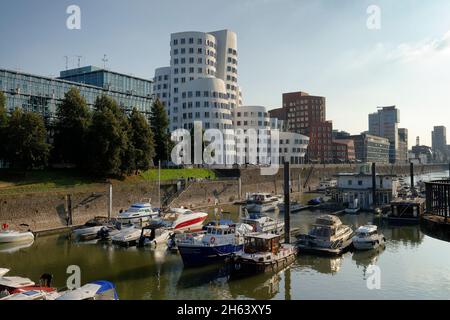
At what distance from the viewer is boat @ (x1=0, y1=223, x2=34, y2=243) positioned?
136 feet

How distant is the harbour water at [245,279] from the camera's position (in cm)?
2762

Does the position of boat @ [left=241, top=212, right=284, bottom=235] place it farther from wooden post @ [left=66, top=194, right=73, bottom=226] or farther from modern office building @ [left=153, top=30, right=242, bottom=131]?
modern office building @ [left=153, top=30, right=242, bottom=131]

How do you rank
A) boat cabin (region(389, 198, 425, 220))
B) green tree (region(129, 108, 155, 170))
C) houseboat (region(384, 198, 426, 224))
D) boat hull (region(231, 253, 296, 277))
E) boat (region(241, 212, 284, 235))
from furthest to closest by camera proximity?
1. green tree (region(129, 108, 155, 170))
2. boat cabin (region(389, 198, 425, 220))
3. houseboat (region(384, 198, 426, 224))
4. boat (region(241, 212, 284, 235))
5. boat hull (region(231, 253, 296, 277))

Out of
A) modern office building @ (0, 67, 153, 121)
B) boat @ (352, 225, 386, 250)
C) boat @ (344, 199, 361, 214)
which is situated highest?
modern office building @ (0, 67, 153, 121)

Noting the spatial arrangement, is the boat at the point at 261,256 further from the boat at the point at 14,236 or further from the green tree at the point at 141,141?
the green tree at the point at 141,141

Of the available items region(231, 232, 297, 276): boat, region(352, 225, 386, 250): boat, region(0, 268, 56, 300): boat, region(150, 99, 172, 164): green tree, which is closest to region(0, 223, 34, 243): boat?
region(0, 268, 56, 300): boat

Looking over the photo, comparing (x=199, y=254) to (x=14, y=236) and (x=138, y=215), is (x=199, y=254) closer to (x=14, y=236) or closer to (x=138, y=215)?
(x=14, y=236)

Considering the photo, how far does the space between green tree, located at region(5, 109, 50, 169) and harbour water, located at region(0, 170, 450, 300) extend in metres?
19.2

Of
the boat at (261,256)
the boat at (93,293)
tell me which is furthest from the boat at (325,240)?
the boat at (93,293)

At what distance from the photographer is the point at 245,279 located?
3086cm

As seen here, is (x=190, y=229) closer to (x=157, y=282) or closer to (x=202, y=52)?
(x=157, y=282)

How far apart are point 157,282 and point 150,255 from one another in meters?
8.68

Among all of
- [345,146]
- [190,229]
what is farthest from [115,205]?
[345,146]

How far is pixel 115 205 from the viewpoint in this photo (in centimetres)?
5988
